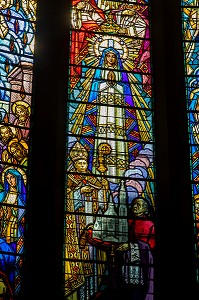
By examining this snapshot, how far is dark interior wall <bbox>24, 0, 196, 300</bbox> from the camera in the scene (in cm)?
1189

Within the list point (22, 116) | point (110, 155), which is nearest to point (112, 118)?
point (110, 155)

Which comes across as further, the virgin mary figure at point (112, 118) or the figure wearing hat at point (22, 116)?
the virgin mary figure at point (112, 118)

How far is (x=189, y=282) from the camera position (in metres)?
12.0

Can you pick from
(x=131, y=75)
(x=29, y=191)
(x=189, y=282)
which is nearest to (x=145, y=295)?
(x=189, y=282)

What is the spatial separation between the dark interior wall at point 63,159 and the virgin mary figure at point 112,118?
0.28m

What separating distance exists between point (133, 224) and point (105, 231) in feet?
1.06

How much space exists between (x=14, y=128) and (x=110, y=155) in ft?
3.41

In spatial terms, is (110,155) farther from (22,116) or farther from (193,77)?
(193,77)

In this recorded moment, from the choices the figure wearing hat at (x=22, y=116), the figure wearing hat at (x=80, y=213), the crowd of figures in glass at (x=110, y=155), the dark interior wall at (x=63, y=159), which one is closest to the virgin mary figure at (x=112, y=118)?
the crowd of figures in glass at (x=110, y=155)

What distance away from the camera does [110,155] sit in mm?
12773

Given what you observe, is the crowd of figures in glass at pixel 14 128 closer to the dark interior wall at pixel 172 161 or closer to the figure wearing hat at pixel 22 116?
the figure wearing hat at pixel 22 116

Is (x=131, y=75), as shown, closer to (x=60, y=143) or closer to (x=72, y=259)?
(x=60, y=143)

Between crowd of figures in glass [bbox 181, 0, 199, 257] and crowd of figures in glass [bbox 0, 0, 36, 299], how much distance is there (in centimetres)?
175

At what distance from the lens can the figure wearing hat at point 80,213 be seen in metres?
12.0
